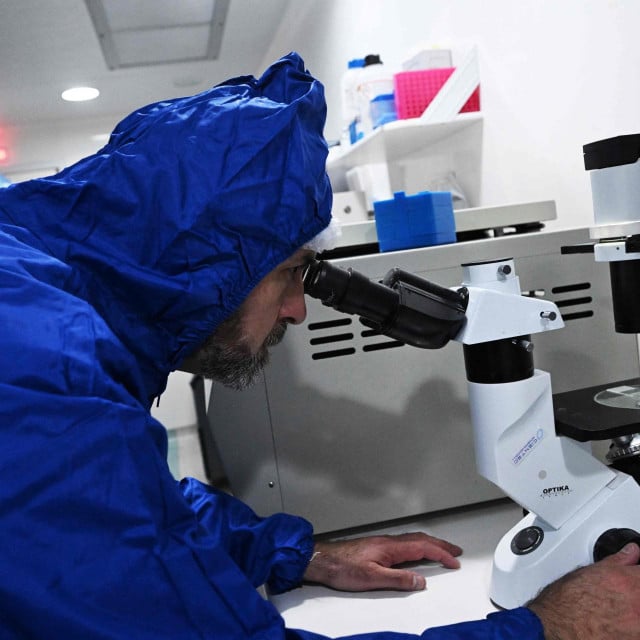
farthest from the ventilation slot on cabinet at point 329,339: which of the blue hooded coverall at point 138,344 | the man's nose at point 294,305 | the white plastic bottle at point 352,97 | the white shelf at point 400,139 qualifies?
the white plastic bottle at point 352,97

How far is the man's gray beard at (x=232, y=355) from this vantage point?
0.85 metres

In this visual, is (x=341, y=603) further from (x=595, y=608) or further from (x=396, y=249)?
(x=396, y=249)

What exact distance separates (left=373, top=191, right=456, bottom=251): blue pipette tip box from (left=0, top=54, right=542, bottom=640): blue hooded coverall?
0.28m

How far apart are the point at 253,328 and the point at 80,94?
4736 mm

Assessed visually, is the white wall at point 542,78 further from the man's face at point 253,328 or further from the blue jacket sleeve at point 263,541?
the blue jacket sleeve at point 263,541

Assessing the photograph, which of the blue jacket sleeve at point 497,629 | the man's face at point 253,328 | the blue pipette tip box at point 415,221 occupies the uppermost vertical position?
the blue pipette tip box at point 415,221

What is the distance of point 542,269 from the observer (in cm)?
108

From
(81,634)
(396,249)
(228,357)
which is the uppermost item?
(396,249)

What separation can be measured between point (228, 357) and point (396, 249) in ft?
1.21

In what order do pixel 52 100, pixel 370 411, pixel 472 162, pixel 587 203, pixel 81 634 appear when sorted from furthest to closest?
pixel 52 100, pixel 472 162, pixel 587 203, pixel 370 411, pixel 81 634

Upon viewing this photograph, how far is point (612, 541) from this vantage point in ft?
2.55

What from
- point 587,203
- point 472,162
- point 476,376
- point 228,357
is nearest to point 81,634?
point 228,357

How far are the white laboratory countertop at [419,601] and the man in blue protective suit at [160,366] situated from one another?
21 mm

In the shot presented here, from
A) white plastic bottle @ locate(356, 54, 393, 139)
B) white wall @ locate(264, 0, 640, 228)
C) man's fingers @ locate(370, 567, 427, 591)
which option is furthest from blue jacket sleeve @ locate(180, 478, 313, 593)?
white plastic bottle @ locate(356, 54, 393, 139)
